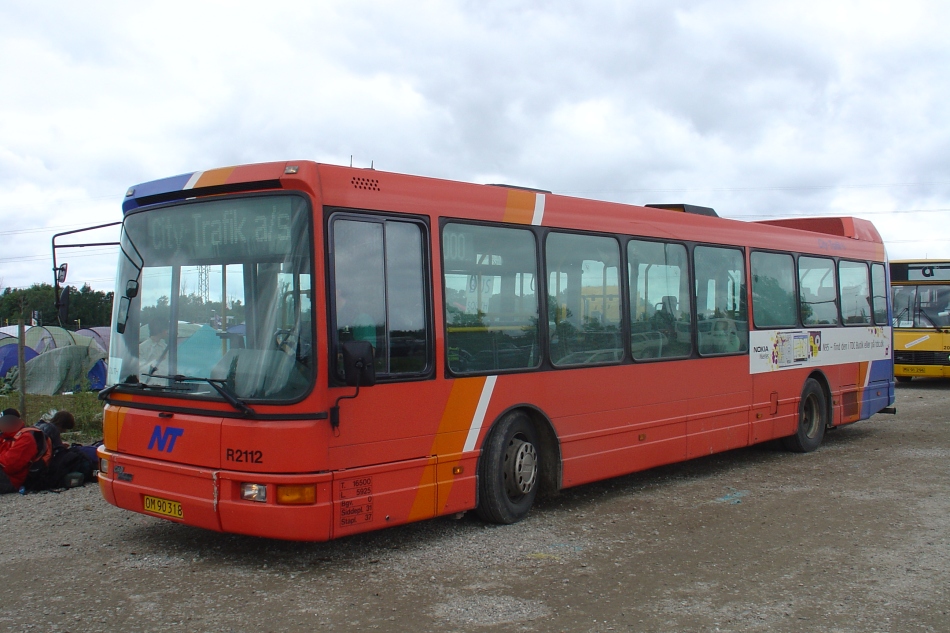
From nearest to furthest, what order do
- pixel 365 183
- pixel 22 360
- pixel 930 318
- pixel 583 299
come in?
pixel 365 183 < pixel 583 299 < pixel 22 360 < pixel 930 318

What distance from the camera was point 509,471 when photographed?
750cm

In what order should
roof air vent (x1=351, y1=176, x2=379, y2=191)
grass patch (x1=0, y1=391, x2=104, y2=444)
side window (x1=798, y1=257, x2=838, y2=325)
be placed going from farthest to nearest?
1. grass patch (x1=0, y1=391, x2=104, y2=444)
2. side window (x1=798, y1=257, x2=838, y2=325)
3. roof air vent (x1=351, y1=176, x2=379, y2=191)

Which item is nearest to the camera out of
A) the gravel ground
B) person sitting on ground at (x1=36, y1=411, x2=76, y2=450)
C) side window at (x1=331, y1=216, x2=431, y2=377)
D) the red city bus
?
the gravel ground

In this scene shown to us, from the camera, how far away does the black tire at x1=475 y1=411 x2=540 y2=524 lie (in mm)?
7277

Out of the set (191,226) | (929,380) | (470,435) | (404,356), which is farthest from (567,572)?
(929,380)

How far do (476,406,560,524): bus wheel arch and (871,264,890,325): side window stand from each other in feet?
26.5

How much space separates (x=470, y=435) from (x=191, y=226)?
274cm

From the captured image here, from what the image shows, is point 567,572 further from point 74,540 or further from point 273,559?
point 74,540

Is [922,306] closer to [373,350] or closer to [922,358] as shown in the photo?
[922,358]

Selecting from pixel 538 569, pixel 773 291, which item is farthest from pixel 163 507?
pixel 773 291

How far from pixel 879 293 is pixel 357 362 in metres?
10.7

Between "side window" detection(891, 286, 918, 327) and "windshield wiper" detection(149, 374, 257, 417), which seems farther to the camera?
"side window" detection(891, 286, 918, 327)

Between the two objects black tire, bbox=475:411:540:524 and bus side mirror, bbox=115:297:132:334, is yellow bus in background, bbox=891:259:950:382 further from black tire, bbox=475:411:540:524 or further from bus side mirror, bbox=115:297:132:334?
bus side mirror, bbox=115:297:132:334

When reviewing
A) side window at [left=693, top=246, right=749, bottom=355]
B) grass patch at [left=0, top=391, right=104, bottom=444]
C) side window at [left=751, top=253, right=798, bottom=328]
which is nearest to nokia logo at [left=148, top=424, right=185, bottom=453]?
grass patch at [left=0, top=391, right=104, bottom=444]
